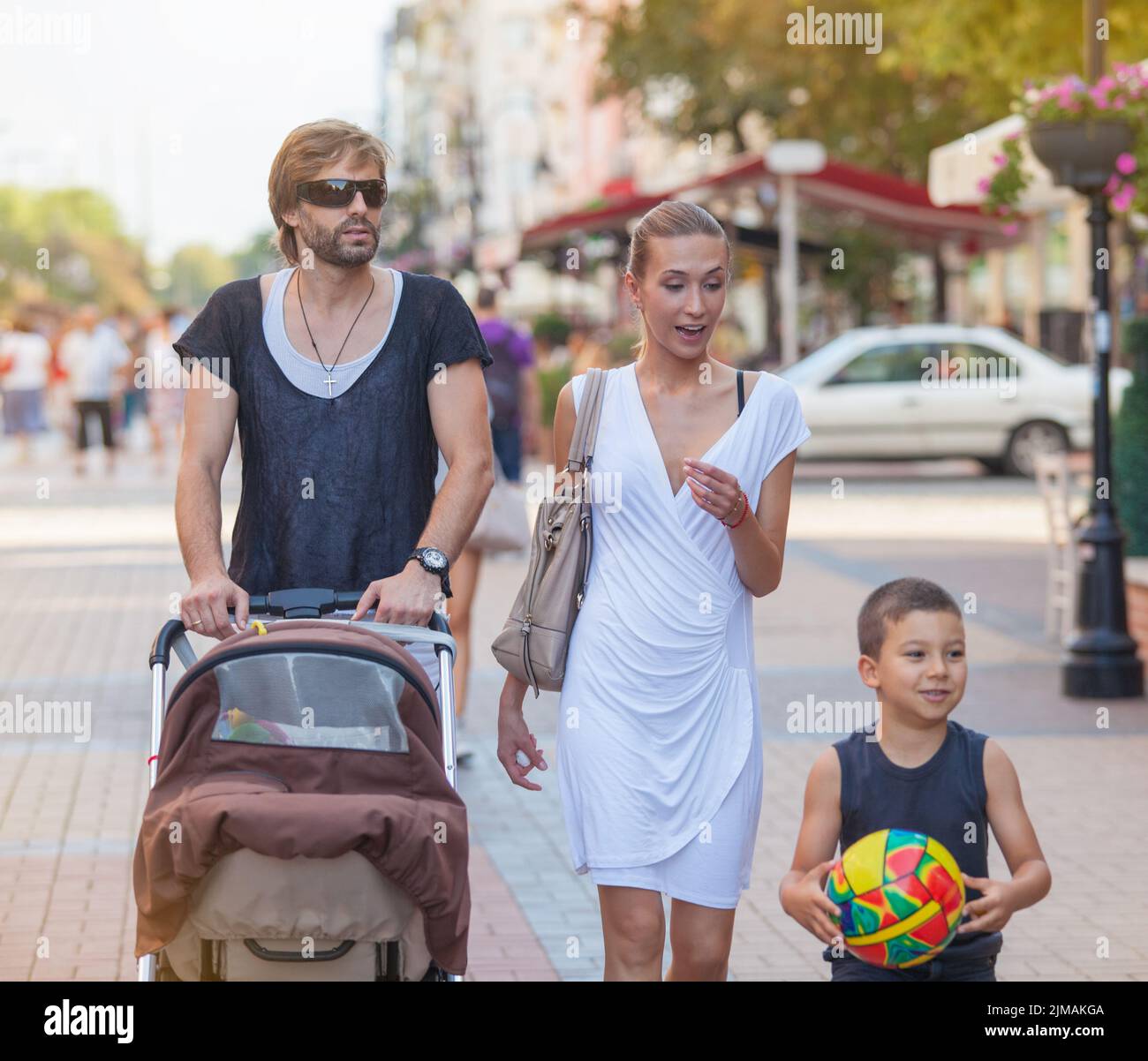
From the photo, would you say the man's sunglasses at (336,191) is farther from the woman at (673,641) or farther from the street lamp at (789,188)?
the street lamp at (789,188)

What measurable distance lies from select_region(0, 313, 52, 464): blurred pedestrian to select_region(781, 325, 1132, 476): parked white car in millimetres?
11897

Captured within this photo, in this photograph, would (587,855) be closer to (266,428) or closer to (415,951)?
(415,951)

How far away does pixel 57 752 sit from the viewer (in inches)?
365

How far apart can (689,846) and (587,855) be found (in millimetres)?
208

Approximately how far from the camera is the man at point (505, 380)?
13414mm

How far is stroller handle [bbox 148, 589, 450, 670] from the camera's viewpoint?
13.6ft

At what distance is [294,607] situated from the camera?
419 cm

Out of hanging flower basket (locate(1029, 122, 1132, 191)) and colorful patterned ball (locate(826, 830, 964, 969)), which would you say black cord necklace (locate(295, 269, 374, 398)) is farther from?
hanging flower basket (locate(1029, 122, 1132, 191))

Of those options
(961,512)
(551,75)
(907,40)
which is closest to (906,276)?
(907,40)

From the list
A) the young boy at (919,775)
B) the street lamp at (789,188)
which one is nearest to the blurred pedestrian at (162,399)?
the street lamp at (789,188)

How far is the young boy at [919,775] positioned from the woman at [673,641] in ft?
0.90

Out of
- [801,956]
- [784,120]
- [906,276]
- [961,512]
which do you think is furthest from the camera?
[906,276]

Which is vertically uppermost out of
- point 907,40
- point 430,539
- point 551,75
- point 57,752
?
point 551,75

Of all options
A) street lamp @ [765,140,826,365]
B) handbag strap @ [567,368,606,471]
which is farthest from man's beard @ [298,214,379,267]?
street lamp @ [765,140,826,365]
